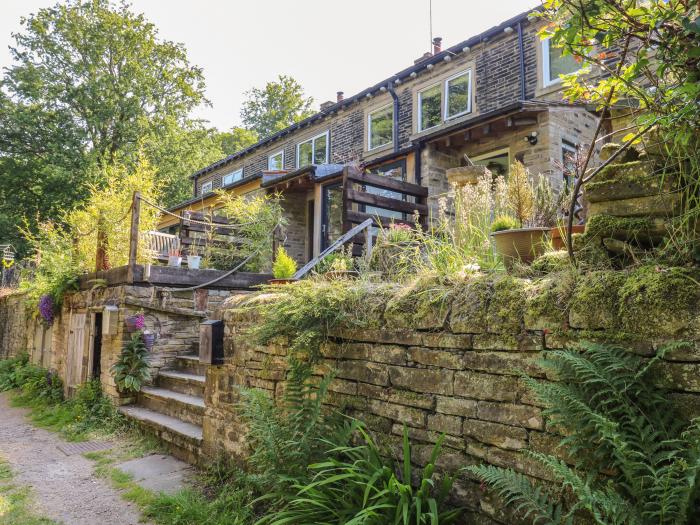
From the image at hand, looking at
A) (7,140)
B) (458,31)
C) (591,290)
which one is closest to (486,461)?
(591,290)

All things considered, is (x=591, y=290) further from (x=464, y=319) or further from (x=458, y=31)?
(x=458, y=31)

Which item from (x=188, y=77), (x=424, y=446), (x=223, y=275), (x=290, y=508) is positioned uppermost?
(x=188, y=77)

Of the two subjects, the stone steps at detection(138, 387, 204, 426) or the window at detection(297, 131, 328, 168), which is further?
the window at detection(297, 131, 328, 168)

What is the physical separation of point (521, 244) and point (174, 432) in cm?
411

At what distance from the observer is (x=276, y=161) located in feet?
54.9

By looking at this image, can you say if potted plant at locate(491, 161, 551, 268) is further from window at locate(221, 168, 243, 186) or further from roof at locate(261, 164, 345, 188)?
window at locate(221, 168, 243, 186)

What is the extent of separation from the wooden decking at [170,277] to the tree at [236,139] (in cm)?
2349

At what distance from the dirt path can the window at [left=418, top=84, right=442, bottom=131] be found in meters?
9.97

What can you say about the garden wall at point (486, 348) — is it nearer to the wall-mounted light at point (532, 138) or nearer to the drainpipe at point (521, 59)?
the wall-mounted light at point (532, 138)

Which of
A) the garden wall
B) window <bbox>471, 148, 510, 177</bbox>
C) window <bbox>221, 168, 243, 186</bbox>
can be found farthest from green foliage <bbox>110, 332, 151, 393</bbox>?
window <bbox>221, 168, 243, 186</bbox>

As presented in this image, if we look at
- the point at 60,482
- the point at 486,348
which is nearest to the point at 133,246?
the point at 60,482

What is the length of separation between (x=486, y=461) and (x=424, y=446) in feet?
1.32

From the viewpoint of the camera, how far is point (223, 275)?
24.0ft

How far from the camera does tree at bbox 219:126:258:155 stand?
3000 centimetres
